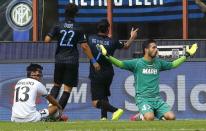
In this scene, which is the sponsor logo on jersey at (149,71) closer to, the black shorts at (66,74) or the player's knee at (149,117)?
the player's knee at (149,117)

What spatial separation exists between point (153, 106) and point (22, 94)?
6.92 ft

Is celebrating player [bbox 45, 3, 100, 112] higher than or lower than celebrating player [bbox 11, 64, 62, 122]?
higher

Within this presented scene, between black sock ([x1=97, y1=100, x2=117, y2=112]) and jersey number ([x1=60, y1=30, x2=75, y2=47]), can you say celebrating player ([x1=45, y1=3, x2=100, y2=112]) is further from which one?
black sock ([x1=97, y1=100, x2=117, y2=112])

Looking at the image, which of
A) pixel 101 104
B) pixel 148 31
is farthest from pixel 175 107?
pixel 101 104

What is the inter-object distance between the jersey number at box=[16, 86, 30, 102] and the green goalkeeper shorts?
1.83 metres

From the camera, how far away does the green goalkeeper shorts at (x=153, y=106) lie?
11.7 meters

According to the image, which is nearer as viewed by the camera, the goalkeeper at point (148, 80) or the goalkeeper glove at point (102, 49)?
the goalkeeper glove at point (102, 49)

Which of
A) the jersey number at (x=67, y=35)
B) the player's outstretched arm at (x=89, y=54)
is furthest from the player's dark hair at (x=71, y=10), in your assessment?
the player's outstretched arm at (x=89, y=54)

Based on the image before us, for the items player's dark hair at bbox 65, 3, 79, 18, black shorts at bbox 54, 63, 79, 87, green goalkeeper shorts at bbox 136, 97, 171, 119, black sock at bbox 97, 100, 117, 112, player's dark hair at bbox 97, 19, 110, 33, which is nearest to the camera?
green goalkeeper shorts at bbox 136, 97, 171, 119

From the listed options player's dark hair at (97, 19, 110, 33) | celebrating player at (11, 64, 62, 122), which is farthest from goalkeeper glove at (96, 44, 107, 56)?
celebrating player at (11, 64, 62, 122)

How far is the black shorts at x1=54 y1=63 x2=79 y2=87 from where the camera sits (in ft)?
40.3

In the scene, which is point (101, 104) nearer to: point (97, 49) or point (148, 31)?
point (97, 49)

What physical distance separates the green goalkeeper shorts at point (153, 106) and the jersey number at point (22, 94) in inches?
72.1

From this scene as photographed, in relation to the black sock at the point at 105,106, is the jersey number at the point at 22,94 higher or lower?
higher
